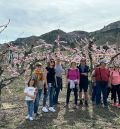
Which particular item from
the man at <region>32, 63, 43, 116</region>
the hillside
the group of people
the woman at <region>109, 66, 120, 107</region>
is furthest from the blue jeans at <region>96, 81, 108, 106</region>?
the hillside

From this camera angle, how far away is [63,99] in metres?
17.8

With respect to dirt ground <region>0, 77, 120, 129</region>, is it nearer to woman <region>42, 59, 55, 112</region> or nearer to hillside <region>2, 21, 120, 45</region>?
woman <region>42, 59, 55, 112</region>

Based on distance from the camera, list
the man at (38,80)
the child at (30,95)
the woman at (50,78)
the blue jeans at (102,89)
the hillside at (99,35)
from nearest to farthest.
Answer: the child at (30,95), the man at (38,80), the woman at (50,78), the blue jeans at (102,89), the hillside at (99,35)

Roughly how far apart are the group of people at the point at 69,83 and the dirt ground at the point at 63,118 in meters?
0.35

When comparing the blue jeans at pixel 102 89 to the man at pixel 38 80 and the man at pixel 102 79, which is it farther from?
the man at pixel 38 80

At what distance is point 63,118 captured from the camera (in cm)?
1335

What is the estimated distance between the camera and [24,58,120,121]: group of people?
41.9 ft

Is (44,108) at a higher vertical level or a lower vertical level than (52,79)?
lower

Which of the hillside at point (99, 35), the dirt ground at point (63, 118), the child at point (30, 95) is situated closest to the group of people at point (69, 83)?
the child at point (30, 95)

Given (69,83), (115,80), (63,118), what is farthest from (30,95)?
(115,80)

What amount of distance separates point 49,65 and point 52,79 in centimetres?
51

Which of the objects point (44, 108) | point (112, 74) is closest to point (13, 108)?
point (44, 108)

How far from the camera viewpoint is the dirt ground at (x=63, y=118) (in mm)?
12297

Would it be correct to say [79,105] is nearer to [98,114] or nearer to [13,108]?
[98,114]
